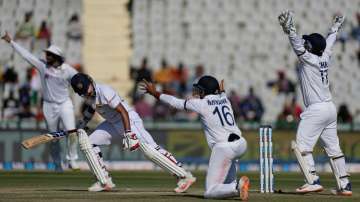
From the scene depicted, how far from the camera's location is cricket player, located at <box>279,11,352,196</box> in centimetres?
1195

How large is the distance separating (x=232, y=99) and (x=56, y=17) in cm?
583

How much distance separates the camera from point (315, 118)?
1199cm

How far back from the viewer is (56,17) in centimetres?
2692

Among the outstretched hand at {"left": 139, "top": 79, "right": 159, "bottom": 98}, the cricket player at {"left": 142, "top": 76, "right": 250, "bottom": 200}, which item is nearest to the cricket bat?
the outstretched hand at {"left": 139, "top": 79, "right": 159, "bottom": 98}

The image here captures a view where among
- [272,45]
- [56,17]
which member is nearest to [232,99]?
[272,45]

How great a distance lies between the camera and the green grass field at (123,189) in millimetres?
11336

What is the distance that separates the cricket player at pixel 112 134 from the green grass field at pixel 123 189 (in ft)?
0.79

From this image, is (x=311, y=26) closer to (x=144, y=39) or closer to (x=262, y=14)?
(x=262, y=14)

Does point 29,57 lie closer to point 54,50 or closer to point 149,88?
point 54,50

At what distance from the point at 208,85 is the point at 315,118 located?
158 centimetres

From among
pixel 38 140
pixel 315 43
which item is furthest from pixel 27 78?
pixel 315 43

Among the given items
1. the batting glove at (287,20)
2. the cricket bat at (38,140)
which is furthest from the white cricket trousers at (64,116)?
the batting glove at (287,20)

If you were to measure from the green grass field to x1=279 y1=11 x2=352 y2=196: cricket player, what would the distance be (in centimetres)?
25

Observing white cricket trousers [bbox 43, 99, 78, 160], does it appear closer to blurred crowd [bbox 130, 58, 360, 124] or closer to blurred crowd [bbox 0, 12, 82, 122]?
blurred crowd [bbox 0, 12, 82, 122]
